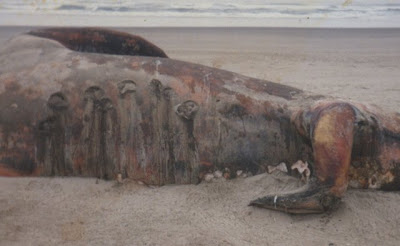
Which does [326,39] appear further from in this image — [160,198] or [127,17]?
[160,198]

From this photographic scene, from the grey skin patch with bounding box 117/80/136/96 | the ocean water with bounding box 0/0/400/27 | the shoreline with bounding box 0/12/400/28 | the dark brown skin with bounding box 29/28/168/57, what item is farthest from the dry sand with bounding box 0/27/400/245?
the ocean water with bounding box 0/0/400/27

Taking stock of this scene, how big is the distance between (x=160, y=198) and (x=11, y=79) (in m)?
1.30

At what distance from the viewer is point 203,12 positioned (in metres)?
14.3

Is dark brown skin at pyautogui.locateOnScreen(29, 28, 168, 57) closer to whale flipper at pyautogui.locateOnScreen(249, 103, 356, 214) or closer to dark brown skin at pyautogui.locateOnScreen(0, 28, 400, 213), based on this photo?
dark brown skin at pyautogui.locateOnScreen(0, 28, 400, 213)

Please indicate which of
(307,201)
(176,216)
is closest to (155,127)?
(176,216)

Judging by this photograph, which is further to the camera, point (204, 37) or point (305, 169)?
point (204, 37)

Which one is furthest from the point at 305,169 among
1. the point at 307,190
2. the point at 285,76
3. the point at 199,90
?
the point at 285,76

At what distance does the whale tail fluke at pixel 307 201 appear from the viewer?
10.7 ft

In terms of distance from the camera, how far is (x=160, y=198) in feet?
12.0

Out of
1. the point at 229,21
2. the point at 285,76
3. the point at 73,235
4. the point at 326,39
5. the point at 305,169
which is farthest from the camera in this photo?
the point at 229,21

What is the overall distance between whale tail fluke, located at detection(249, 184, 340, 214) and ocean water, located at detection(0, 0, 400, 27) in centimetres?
930

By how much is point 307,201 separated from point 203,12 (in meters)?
11.5

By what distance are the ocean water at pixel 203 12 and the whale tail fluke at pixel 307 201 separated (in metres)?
9.30

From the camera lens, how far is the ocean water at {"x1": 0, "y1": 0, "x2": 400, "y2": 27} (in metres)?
12.7
